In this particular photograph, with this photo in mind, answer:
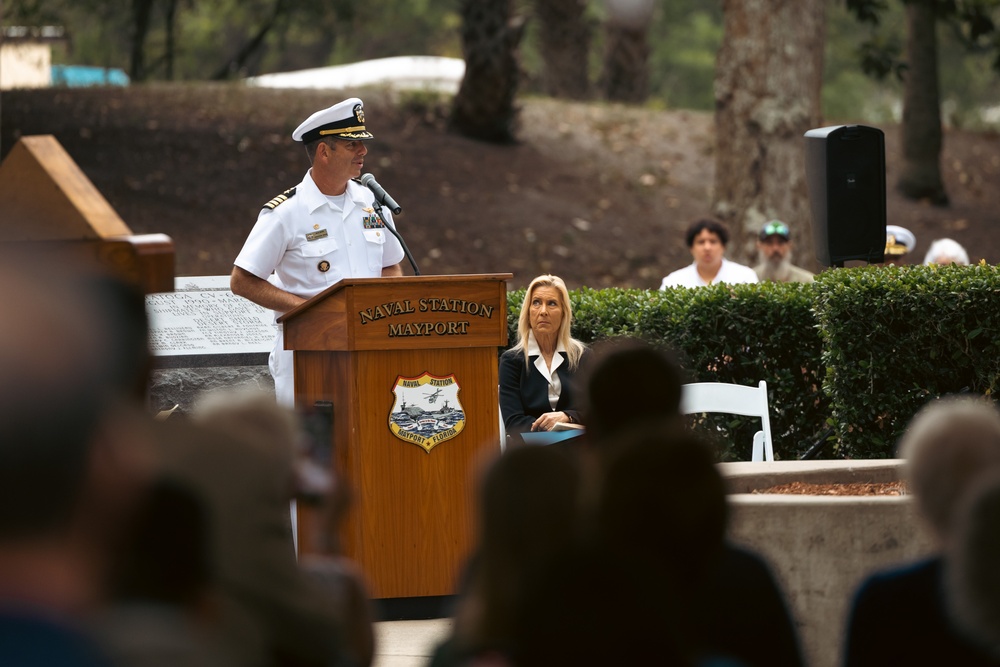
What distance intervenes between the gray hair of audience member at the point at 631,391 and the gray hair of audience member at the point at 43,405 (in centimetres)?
109

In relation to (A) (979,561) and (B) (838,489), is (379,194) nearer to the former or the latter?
(B) (838,489)

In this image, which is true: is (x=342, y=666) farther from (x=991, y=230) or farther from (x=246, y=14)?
(x=246, y=14)

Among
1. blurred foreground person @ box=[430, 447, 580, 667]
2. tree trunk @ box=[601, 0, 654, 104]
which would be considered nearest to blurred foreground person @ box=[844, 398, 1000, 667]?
blurred foreground person @ box=[430, 447, 580, 667]

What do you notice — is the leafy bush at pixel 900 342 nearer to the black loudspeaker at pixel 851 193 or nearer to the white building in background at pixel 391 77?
the black loudspeaker at pixel 851 193

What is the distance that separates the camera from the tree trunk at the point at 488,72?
826 inches

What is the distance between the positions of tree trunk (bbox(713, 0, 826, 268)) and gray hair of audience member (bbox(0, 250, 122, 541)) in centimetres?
1371

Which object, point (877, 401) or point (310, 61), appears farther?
point (310, 61)

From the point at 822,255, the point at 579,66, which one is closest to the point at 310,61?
the point at 579,66

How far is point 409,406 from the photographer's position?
6281 mm

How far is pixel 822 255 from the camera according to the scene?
933 cm

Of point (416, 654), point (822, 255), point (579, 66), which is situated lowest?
point (416, 654)

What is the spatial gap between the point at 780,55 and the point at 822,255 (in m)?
6.31

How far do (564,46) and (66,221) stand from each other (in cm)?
2509

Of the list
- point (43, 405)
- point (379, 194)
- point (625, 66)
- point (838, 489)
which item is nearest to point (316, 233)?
point (379, 194)
